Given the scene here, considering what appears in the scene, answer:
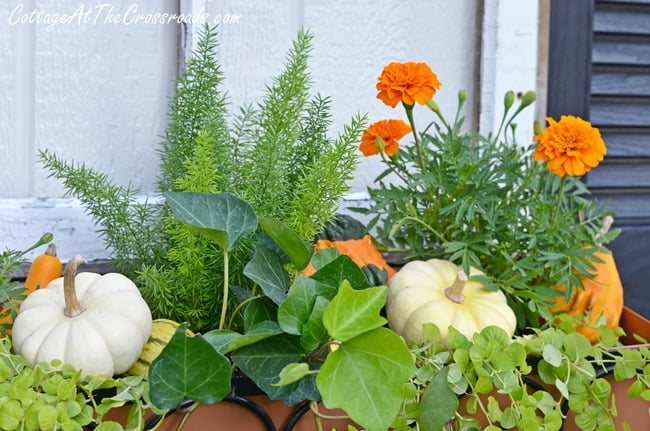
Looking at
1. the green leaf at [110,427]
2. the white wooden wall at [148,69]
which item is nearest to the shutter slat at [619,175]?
the white wooden wall at [148,69]

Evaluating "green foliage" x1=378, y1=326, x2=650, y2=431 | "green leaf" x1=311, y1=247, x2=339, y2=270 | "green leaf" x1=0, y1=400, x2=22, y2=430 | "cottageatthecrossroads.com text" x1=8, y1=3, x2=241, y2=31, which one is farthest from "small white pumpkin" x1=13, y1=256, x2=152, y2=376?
"cottageatthecrossroads.com text" x1=8, y1=3, x2=241, y2=31

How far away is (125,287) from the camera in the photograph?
36.3 inches

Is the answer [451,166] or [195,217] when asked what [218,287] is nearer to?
[195,217]

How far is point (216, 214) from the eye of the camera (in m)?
0.87

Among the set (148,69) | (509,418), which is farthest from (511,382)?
(148,69)

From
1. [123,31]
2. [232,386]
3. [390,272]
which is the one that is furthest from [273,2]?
[232,386]

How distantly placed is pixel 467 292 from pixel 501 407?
0.64 ft

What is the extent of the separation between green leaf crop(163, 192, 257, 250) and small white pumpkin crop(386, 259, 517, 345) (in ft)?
0.93

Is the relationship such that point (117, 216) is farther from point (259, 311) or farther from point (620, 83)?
point (620, 83)

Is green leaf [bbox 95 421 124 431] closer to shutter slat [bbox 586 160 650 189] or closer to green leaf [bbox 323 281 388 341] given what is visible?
green leaf [bbox 323 281 388 341]

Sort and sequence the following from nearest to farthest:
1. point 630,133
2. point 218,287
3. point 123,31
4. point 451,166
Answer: point 218,287 → point 451,166 → point 123,31 → point 630,133

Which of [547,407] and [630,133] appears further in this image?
[630,133]

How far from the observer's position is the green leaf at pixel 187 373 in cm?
74

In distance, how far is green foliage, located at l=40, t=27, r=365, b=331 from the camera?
39.2 inches
